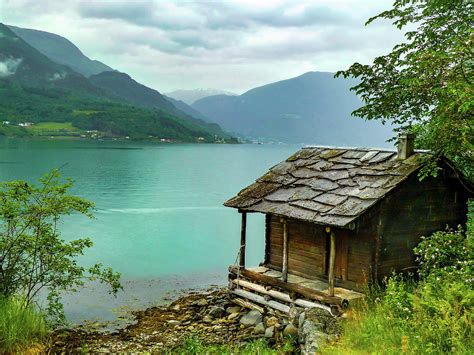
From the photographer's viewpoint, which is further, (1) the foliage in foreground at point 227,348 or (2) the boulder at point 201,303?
(2) the boulder at point 201,303

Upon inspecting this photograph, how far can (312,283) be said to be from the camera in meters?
14.9

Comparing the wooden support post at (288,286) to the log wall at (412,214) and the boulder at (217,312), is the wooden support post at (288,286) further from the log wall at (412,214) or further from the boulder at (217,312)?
the log wall at (412,214)

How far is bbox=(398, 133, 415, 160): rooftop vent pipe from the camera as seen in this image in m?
13.6

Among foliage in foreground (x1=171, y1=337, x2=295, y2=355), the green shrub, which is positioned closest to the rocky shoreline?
foliage in foreground (x1=171, y1=337, x2=295, y2=355)

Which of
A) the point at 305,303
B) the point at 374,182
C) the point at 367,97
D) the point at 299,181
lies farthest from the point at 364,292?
the point at 367,97

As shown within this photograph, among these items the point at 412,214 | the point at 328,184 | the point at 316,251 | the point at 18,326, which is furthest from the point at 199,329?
the point at 412,214

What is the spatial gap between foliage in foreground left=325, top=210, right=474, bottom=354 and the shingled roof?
2636mm

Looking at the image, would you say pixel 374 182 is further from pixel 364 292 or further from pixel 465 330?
pixel 465 330

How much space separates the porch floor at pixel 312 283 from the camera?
13203 mm

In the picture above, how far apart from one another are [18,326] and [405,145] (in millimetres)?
11383

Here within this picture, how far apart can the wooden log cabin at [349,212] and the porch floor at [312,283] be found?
0.03 m

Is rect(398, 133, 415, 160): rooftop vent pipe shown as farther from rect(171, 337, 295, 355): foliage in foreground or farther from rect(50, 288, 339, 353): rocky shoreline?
rect(171, 337, 295, 355): foliage in foreground

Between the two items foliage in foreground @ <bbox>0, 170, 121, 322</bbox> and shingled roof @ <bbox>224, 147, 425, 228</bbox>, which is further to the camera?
foliage in foreground @ <bbox>0, 170, 121, 322</bbox>

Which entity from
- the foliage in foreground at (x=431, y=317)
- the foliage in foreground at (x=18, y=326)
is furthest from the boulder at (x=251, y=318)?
the foliage in foreground at (x=18, y=326)
